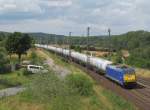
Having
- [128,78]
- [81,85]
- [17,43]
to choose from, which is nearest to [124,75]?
[128,78]

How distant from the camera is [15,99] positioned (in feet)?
150

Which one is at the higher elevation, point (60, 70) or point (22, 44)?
point (22, 44)

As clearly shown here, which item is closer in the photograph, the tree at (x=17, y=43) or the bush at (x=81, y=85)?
the bush at (x=81, y=85)

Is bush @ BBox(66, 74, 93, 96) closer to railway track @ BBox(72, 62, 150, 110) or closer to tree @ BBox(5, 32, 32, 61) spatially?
railway track @ BBox(72, 62, 150, 110)

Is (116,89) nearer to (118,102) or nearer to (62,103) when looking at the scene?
(118,102)

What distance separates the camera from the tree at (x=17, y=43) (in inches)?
4129

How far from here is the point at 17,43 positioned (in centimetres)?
10450

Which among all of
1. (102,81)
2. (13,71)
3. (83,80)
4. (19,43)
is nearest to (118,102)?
(83,80)

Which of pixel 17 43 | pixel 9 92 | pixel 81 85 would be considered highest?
pixel 17 43

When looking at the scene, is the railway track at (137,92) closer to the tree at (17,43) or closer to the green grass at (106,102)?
the green grass at (106,102)

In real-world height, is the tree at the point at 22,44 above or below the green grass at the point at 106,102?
above

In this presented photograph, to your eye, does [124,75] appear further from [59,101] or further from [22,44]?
[22,44]

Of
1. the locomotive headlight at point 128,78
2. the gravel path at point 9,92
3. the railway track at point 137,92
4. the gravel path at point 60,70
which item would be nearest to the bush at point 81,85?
the gravel path at point 60,70

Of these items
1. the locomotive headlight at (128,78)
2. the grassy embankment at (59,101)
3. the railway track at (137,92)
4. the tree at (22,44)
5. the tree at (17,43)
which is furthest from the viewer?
the tree at (22,44)
